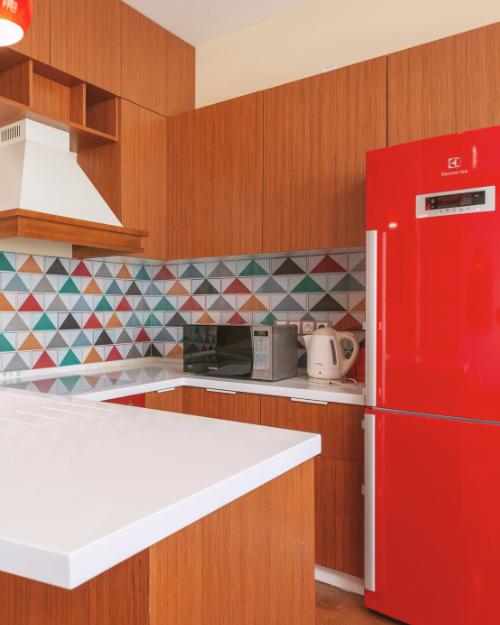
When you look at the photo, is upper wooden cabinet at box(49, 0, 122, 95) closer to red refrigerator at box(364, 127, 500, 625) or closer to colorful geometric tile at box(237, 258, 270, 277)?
colorful geometric tile at box(237, 258, 270, 277)

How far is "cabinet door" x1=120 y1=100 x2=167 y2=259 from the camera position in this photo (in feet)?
8.71

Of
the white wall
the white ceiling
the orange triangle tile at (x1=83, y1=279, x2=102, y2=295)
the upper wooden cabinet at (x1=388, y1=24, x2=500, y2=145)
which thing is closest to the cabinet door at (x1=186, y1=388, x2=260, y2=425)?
the orange triangle tile at (x1=83, y1=279, x2=102, y2=295)

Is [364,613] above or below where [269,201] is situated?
below

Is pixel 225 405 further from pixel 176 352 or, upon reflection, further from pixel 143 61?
pixel 143 61

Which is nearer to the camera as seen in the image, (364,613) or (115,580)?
(115,580)

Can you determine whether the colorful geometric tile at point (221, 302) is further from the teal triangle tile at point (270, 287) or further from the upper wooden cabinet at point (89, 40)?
the upper wooden cabinet at point (89, 40)

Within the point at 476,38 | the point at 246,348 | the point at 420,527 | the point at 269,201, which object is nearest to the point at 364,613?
the point at 420,527

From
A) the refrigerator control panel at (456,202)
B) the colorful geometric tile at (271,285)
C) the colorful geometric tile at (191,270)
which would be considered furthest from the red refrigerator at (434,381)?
the colorful geometric tile at (191,270)

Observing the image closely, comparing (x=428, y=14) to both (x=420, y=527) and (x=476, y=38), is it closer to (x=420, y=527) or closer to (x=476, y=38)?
(x=476, y=38)

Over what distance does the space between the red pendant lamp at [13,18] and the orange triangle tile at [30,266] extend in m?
1.63

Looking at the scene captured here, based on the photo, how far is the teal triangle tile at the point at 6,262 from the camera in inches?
95.1

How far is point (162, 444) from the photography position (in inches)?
38.5

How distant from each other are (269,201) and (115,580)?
2.03 metres

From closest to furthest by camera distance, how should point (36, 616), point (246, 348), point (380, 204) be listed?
point (36, 616) < point (380, 204) < point (246, 348)
